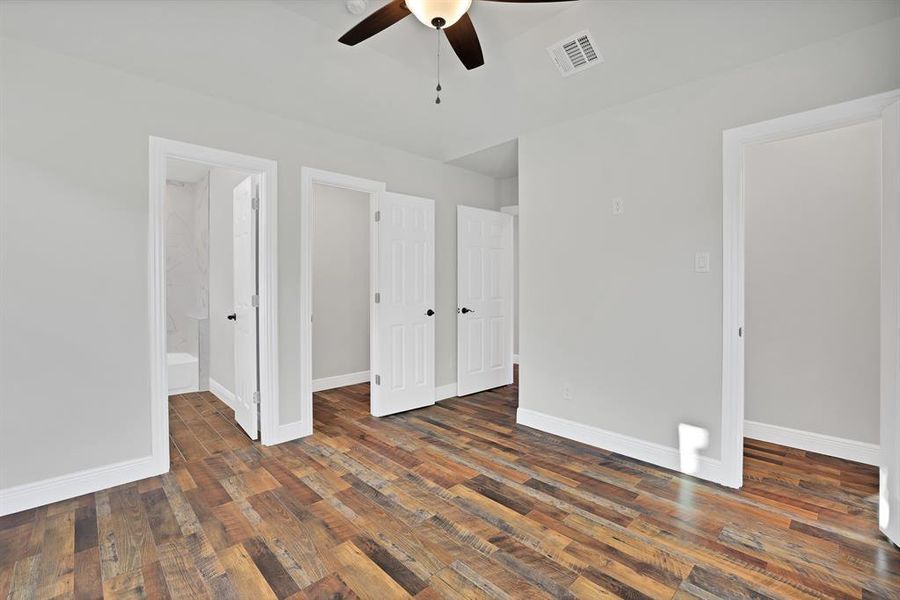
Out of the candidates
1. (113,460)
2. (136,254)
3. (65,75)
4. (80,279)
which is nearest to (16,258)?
(80,279)

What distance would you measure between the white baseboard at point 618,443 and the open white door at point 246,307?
225 centimetres

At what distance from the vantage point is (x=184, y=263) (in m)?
5.39

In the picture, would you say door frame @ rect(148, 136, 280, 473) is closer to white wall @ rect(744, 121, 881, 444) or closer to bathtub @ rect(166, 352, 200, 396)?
bathtub @ rect(166, 352, 200, 396)

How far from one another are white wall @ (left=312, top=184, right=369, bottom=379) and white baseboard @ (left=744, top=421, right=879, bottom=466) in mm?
4093

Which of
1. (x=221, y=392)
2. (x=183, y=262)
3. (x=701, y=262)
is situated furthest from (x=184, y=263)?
(x=701, y=262)

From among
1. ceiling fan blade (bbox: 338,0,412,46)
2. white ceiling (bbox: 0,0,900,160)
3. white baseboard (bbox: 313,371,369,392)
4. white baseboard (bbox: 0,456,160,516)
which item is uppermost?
white ceiling (bbox: 0,0,900,160)

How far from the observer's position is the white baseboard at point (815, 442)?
9.54 feet

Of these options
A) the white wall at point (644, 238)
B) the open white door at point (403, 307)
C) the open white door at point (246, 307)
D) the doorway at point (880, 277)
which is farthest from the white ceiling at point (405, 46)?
the open white door at point (403, 307)

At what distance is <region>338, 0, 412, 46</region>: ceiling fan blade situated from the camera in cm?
187

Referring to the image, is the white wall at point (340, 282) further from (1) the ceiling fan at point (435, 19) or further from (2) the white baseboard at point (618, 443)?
(1) the ceiling fan at point (435, 19)

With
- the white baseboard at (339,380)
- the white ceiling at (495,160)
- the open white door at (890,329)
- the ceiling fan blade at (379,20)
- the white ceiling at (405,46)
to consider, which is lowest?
the white baseboard at (339,380)

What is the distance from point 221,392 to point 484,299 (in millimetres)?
3016

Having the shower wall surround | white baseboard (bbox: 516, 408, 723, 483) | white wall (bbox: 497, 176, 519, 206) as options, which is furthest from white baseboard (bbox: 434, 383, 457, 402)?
the shower wall surround

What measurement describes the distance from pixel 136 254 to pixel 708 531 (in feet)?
11.9
